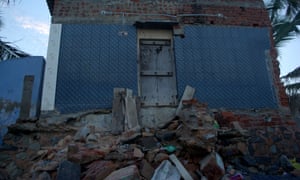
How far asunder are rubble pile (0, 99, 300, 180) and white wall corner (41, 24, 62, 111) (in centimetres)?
37

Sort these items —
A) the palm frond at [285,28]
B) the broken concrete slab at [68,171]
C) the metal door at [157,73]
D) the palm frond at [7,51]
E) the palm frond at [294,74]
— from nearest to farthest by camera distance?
1. the broken concrete slab at [68,171]
2. the metal door at [157,73]
3. the palm frond at [7,51]
4. the palm frond at [285,28]
5. the palm frond at [294,74]

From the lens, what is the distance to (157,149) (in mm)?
3424

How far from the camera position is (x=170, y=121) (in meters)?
4.46

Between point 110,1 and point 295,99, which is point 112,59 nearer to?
point 110,1

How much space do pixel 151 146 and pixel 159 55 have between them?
9.09ft

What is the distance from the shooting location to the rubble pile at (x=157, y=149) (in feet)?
10.3

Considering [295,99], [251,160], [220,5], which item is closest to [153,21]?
[220,5]

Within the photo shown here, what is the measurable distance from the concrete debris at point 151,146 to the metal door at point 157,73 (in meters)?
0.61

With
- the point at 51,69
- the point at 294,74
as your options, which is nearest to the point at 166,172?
the point at 51,69

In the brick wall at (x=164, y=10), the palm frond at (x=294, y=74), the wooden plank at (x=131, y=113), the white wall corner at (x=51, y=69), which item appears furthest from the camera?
the palm frond at (x=294, y=74)

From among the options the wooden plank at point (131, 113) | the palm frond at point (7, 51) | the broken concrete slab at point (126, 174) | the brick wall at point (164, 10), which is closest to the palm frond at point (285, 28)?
the brick wall at point (164, 10)

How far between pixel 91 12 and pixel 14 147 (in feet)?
11.9

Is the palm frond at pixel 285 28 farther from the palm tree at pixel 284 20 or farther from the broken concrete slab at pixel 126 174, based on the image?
the broken concrete slab at pixel 126 174

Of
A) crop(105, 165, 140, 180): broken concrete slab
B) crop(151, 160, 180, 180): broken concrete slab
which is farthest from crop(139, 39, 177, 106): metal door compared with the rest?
crop(105, 165, 140, 180): broken concrete slab
